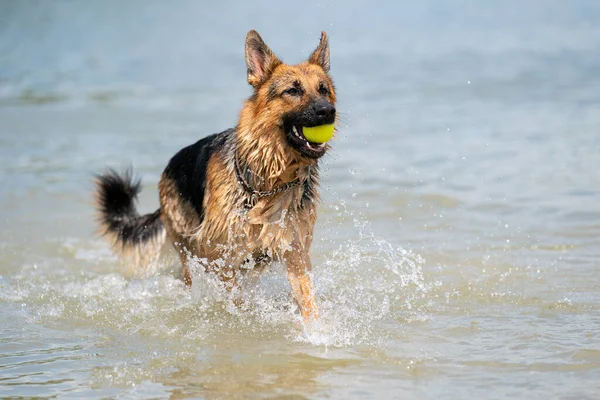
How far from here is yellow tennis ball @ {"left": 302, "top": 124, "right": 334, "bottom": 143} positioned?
553 cm

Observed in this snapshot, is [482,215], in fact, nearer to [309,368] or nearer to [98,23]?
[309,368]

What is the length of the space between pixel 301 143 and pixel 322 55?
2.82ft

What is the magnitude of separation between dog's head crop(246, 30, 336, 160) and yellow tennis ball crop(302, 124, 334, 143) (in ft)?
0.08

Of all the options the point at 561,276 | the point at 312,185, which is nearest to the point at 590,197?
the point at 561,276

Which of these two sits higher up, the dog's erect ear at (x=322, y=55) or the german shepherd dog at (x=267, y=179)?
the dog's erect ear at (x=322, y=55)

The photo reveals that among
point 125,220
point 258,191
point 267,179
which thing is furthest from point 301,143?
point 125,220

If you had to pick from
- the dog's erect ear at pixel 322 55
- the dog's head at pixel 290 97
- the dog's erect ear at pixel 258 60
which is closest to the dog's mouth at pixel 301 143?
the dog's head at pixel 290 97

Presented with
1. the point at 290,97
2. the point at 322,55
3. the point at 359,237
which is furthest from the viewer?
the point at 359,237

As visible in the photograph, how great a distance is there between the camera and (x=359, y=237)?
8.34 metres

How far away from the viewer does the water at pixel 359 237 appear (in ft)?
16.3

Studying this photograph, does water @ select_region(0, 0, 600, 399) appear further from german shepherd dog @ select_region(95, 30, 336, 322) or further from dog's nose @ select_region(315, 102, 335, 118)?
dog's nose @ select_region(315, 102, 335, 118)

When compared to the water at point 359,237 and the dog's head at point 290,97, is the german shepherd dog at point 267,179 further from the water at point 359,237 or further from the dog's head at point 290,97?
the water at point 359,237

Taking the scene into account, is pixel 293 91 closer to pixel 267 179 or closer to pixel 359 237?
pixel 267 179

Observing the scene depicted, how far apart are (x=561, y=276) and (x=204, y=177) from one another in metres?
2.85
